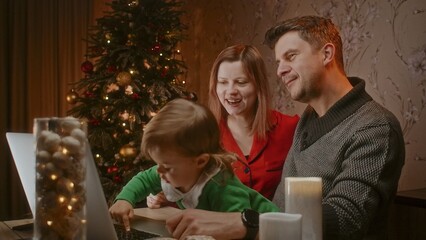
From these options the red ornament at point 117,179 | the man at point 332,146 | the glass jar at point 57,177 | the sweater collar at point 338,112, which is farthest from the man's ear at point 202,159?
the red ornament at point 117,179

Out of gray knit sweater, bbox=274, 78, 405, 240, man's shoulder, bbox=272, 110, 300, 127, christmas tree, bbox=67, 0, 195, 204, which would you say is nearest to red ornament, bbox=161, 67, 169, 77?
christmas tree, bbox=67, 0, 195, 204

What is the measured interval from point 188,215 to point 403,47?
1.72m

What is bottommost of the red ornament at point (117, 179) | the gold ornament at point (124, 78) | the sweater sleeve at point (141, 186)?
the red ornament at point (117, 179)

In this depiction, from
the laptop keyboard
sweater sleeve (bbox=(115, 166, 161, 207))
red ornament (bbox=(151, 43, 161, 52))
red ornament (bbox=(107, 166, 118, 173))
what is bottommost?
red ornament (bbox=(107, 166, 118, 173))

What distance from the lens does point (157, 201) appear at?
1.49 m

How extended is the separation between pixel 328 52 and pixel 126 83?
55.5 inches

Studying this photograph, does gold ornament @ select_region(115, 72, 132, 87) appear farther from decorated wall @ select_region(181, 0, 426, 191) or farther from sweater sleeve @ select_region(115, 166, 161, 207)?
sweater sleeve @ select_region(115, 166, 161, 207)

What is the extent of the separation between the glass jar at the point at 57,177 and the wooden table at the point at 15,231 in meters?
0.37

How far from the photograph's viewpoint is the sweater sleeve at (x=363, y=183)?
1.22m

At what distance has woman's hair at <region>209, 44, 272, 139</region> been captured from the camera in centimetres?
160

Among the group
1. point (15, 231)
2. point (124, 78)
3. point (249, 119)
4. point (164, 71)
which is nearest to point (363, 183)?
point (249, 119)

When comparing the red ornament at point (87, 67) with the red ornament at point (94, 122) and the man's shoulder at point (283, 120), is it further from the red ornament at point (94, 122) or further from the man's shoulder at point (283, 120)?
the man's shoulder at point (283, 120)

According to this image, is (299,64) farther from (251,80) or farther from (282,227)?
(282,227)

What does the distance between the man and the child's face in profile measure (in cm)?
9
